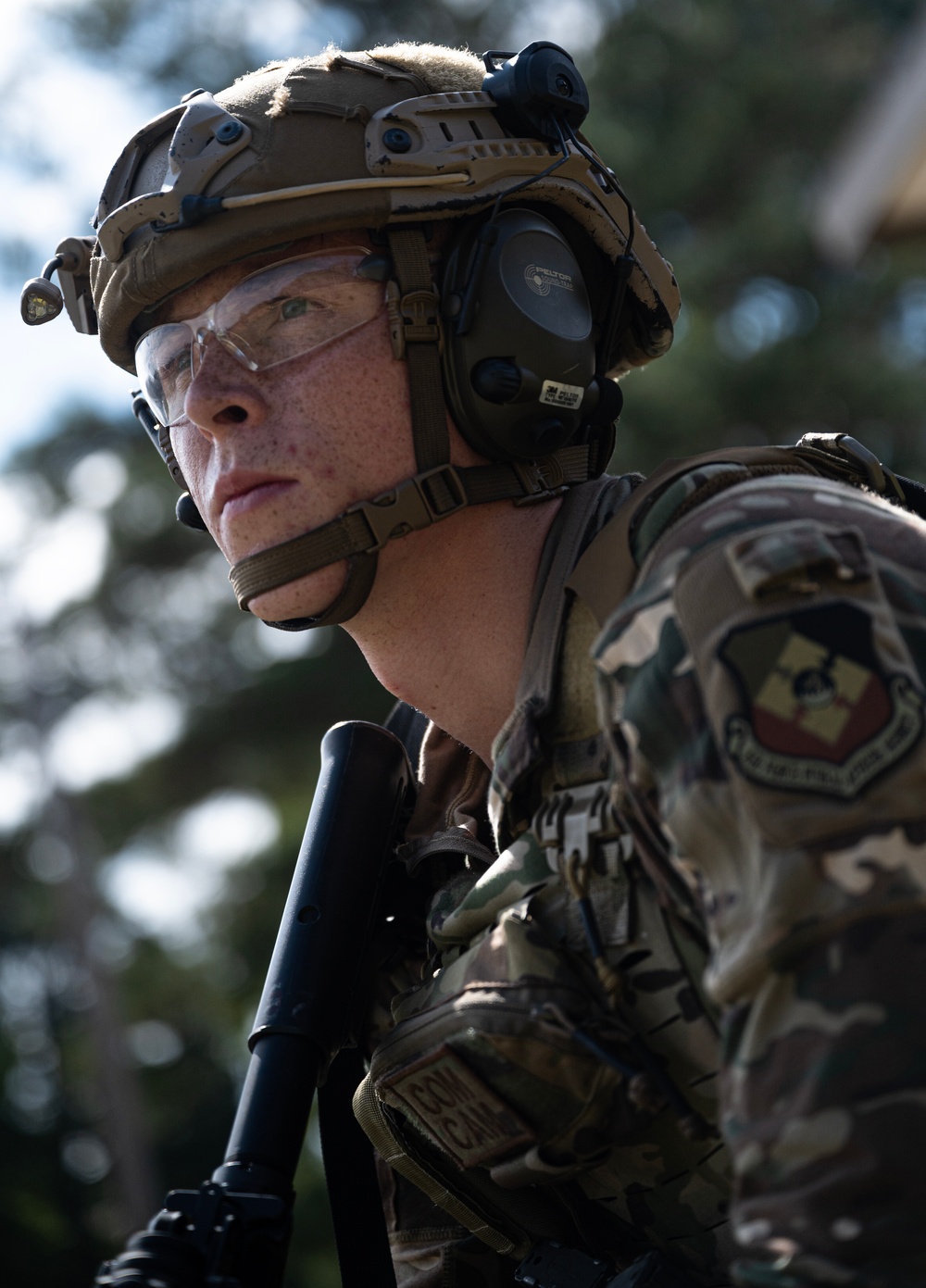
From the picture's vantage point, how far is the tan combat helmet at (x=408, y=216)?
278 centimetres

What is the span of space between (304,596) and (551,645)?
507mm

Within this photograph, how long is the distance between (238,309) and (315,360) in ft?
0.55

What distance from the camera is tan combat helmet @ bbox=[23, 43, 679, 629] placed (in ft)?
9.12

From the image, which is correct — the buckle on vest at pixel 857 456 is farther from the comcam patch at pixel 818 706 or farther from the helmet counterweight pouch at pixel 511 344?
the comcam patch at pixel 818 706

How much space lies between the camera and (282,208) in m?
2.78

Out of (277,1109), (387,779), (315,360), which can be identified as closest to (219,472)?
(315,360)

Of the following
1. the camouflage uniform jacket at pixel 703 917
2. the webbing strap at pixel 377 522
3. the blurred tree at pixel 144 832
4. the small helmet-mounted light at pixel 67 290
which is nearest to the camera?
the camouflage uniform jacket at pixel 703 917

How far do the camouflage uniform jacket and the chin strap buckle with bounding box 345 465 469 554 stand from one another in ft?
0.70

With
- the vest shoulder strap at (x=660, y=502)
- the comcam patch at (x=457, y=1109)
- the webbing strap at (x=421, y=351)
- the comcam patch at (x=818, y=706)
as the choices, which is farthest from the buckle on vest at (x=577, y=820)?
the webbing strap at (x=421, y=351)

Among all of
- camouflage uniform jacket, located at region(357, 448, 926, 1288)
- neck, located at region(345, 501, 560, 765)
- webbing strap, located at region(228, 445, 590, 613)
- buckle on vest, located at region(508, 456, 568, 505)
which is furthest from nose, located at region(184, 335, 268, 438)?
camouflage uniform jacket, located at region(357, 448, 926, 1288)

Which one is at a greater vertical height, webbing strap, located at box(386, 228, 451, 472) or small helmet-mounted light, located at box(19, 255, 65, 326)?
small helmet-mounted light, located at box(19, 255, 65, 326)

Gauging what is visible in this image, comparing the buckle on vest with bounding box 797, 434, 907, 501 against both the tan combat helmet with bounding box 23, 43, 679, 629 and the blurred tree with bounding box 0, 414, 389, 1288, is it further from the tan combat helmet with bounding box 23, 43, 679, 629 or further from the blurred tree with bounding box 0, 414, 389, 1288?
the blurred tree with bounding box 0, 414, 389, 1288

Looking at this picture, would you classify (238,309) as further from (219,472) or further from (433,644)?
(433,644)

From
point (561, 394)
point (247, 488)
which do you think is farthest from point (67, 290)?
point (561, 394)
